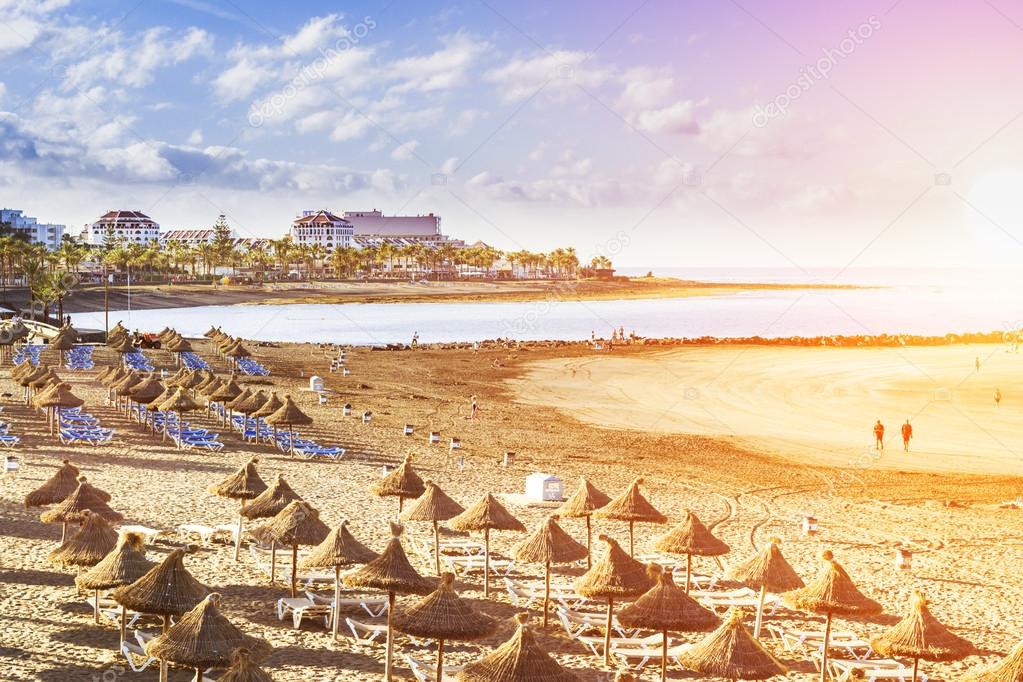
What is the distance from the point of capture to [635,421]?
1486 inches

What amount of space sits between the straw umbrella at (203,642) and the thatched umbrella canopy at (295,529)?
395cm

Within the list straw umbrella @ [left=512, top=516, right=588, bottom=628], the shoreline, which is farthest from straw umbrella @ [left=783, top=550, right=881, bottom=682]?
the shoreline

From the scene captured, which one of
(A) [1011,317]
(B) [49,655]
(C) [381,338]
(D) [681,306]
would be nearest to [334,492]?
(B) [49,655]

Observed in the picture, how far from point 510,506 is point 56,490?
30.7 ft

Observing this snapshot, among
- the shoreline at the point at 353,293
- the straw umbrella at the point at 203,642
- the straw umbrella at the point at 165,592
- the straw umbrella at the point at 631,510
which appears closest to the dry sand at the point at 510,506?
the straw umbrella at the point at 165,592

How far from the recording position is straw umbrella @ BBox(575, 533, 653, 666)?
13.5 m

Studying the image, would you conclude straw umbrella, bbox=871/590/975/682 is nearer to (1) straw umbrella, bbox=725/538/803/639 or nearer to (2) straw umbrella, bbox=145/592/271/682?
(1) straw umbrella, bbox=725/538/803/639

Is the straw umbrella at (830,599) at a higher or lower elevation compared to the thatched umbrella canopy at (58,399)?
lower

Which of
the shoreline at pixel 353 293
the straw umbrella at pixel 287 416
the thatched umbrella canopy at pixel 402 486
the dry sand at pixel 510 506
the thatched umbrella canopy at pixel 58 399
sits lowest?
the dry sand at pixel 510 506

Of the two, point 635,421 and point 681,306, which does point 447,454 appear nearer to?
point 635,421

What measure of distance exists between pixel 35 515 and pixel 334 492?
6173mm

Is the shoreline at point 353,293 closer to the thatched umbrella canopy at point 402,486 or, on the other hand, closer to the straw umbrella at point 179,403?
the straw umbrella at point 179,403

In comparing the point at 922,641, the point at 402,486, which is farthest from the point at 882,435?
the point at 922,641

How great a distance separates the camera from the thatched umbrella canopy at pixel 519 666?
33.1 feet
